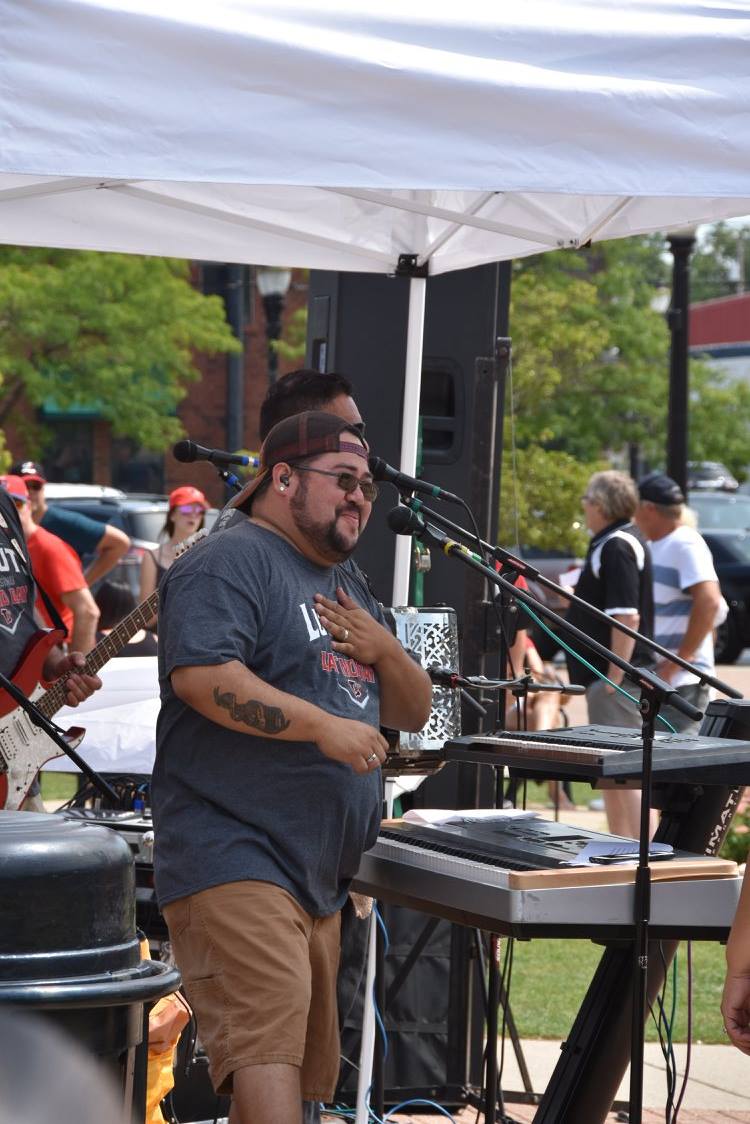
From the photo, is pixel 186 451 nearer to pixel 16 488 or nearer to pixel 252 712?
pixel 252 712

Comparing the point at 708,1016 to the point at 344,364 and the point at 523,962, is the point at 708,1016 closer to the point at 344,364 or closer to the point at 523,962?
the point at 523,962

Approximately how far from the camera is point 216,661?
3.31 metres

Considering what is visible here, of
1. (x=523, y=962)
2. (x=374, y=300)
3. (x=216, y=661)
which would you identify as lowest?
(x=523, y=962)

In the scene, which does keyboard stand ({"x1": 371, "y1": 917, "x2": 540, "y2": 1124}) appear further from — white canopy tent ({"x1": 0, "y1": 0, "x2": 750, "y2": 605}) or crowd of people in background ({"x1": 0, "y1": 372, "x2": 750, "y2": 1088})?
white canopy tent ({"x1": 0, "y1": 0, "x2": 750, "y2": 605})

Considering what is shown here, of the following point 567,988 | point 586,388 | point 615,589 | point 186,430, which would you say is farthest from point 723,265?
point 567,988

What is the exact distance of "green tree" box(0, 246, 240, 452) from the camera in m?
21.3

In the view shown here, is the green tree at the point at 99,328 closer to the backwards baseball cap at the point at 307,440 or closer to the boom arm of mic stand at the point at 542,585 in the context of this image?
the boom arm of mic stand at the point at 542,585

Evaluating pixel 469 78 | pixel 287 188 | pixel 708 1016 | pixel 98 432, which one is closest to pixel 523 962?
pixel 708 1016

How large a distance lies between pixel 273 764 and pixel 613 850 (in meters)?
0.77

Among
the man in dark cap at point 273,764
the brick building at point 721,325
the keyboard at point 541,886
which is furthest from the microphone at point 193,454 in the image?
the brick building at point 721,325

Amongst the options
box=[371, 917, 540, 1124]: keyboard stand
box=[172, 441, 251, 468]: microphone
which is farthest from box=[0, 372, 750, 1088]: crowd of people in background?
box=[172, 441, 251, 468]: microphone

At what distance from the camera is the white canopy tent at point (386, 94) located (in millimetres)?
3057

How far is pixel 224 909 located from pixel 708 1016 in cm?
384

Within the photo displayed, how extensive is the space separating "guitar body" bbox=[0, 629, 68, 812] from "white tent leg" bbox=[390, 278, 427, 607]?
1.08 m
